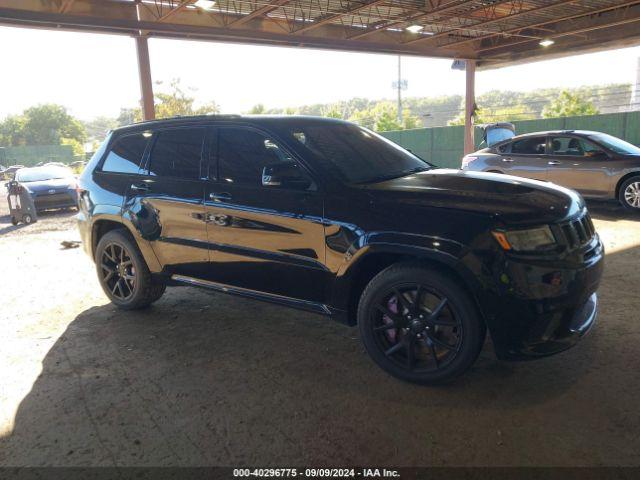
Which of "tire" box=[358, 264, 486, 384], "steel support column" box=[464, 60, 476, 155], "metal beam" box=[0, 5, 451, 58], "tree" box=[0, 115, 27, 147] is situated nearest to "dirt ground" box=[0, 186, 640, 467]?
"tire" box=[358, 264, 486, 384]

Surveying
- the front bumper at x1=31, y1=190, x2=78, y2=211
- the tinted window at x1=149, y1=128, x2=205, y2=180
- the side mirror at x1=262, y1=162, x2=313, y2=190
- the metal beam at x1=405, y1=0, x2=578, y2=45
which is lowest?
the front bumper at x1=31, y1=190, x2=78, y2=211

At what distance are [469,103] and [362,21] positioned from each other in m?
6.91

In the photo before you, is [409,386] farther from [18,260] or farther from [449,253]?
[18,260]

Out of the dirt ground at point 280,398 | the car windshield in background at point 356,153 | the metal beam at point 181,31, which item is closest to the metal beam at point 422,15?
the metal beam at point 181,31

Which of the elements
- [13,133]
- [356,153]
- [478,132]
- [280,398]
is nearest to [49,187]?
[356,153]

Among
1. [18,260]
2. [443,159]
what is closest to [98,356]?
[18,260]

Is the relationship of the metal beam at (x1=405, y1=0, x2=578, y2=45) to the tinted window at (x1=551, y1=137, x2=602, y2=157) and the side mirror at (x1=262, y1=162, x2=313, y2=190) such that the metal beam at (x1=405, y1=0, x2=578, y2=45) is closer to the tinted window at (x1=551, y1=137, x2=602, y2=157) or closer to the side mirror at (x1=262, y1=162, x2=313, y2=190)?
the tinted window at (x1=551, y1=137, x2=602, y2=157)

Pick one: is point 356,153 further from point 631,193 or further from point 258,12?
point 258,12

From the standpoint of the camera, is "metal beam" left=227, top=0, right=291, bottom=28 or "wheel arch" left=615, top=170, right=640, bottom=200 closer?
"wheel arch" left=615, top=170, right=640, bottom=200

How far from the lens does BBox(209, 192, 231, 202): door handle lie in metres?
3.91

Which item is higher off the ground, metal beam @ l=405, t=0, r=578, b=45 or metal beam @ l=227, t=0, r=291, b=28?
metal beam @ l=227, t=0, r=291, b=28

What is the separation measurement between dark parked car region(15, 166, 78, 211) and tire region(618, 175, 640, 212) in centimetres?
1212

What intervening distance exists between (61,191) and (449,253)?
12287 millimetres

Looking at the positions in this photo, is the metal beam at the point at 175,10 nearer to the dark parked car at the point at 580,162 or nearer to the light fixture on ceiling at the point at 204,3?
the light fixture on ceiling at the point at 204,3
